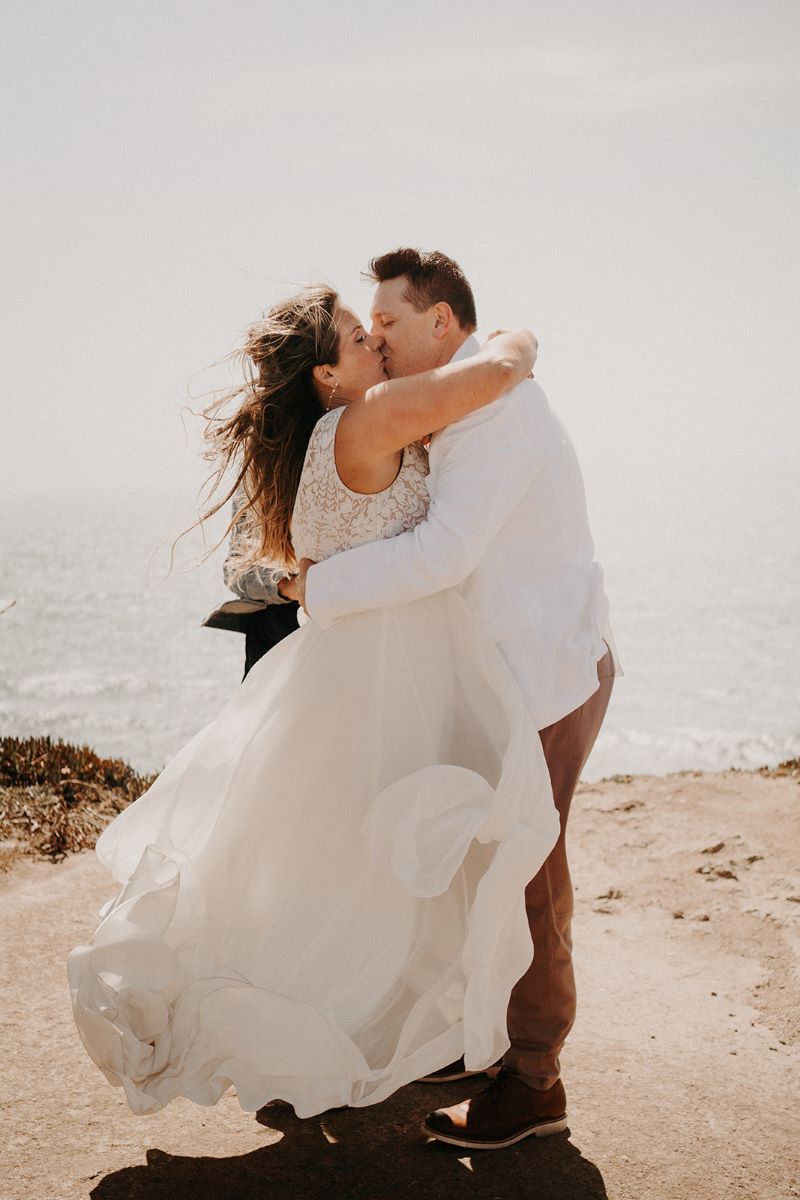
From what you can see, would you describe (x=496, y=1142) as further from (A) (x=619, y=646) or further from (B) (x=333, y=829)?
(A) (x=619, y=646)

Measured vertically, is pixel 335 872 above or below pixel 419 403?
below

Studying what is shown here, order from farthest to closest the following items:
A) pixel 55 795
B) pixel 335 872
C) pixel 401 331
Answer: pixel 55 795, pixel 401 331, pixel 335 872

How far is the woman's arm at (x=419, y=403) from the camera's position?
9.78 feet

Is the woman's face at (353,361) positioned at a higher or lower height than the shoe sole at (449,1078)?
higher

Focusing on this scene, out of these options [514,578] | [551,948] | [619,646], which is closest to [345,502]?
[514,578]

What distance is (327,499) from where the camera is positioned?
125 inches

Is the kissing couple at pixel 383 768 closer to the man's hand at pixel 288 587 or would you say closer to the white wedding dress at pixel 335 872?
the white wedding dress at pixel 335 872

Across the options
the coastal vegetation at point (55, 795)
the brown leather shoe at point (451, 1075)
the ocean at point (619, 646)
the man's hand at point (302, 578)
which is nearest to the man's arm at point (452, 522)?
the man's hand at point (302, 578)

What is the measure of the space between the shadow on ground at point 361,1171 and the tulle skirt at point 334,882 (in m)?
Result: 0.50

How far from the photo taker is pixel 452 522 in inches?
116

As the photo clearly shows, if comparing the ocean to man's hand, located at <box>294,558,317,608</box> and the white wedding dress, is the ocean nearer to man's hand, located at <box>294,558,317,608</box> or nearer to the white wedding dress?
man's hand, located at <box>294,558,317,608</box>

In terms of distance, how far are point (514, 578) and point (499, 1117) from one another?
1.75 meters

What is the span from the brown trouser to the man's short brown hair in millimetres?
1410

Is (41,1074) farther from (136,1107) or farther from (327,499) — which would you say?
(327,499)
